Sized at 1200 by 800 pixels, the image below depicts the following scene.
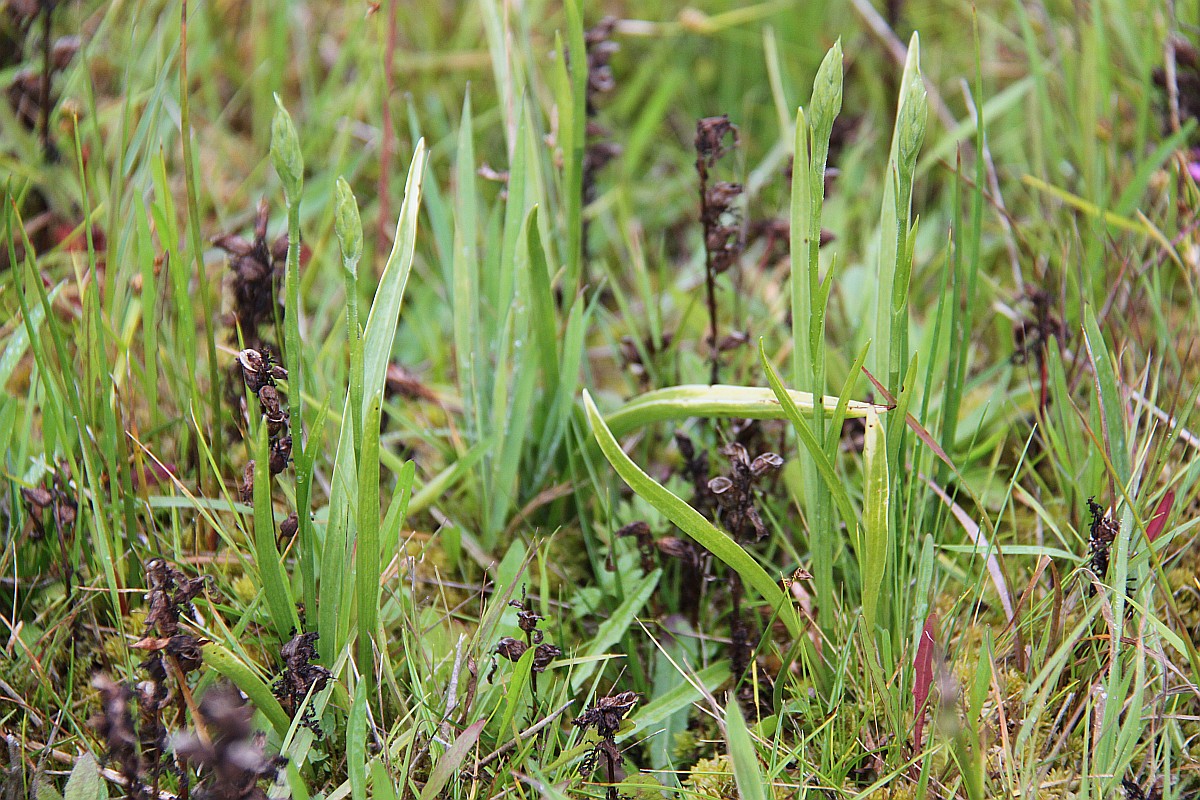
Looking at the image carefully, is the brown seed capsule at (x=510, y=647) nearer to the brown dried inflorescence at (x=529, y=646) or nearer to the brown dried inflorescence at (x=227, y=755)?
the brown dried inflorescence at (x=529, y=646)

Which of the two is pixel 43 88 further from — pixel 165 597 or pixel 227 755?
pixel 227 755

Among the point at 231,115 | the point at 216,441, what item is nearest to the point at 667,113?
the point at 231,115

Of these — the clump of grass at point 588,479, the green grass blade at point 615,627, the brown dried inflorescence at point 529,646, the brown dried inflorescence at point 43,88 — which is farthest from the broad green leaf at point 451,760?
the brown dried inflorescence at point 43,88

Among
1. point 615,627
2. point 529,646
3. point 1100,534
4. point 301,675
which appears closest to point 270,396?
point 301,675

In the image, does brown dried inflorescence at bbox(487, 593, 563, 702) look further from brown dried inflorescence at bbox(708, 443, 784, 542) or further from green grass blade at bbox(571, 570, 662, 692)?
brown dried inflorescence at bbox(708, 443, 784, 542)

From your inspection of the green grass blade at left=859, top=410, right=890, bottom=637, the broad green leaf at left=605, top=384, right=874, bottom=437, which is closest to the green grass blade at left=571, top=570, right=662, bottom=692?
the broad green leaf at left=605, top=384, right=874, bottom=437

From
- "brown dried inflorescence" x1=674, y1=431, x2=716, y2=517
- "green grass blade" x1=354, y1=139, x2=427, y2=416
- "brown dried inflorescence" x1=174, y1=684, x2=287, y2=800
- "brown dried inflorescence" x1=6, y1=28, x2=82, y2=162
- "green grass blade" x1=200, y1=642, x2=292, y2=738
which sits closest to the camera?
"brown dried inflorescence" x1=174, y1=684, x2=287, y2=800
